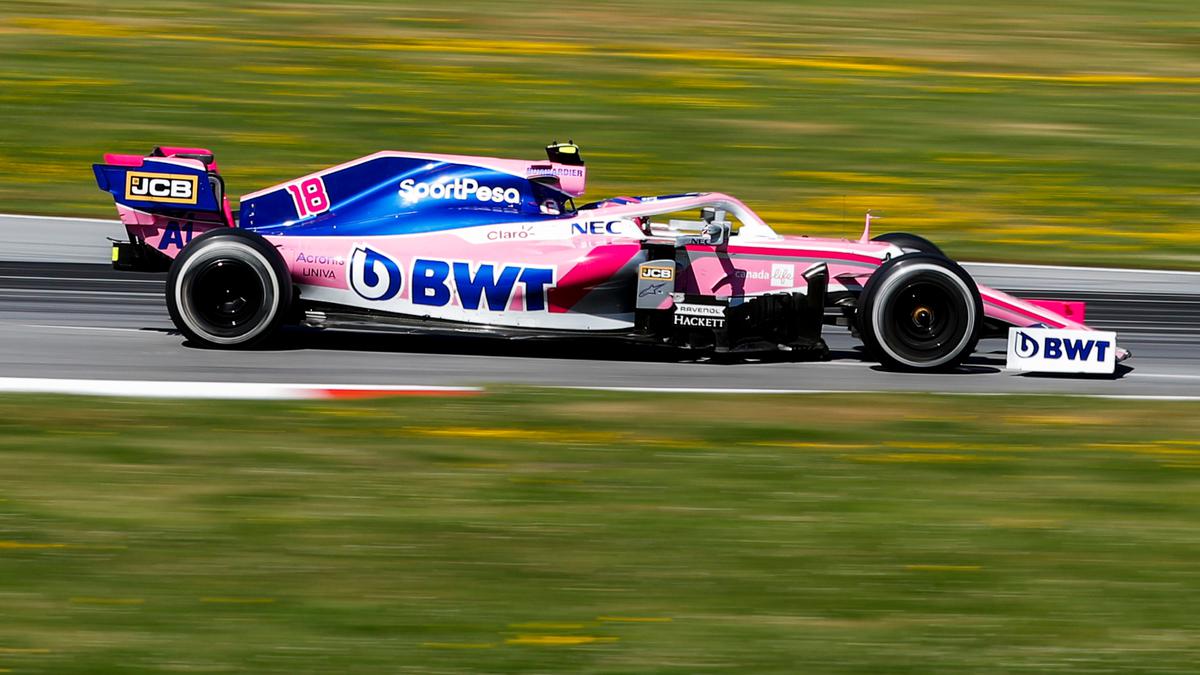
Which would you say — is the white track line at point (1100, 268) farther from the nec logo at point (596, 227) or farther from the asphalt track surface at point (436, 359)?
the nec logo at point (596, 227)

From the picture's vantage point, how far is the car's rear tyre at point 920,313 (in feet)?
31.6

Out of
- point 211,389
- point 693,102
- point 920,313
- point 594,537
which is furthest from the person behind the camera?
point 693,102

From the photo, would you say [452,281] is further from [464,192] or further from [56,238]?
[56,238]

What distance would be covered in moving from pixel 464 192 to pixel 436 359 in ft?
3.71

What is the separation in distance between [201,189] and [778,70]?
1217 cm

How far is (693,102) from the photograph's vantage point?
1925 cm

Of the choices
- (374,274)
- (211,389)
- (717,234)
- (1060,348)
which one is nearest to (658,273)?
(717,234)

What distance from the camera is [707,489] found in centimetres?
730

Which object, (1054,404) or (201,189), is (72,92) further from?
(1054,404)

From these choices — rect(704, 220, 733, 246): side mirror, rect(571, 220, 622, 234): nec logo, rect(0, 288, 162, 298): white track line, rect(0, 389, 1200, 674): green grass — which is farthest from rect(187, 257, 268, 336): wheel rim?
rect(704, 220, 733, 246): side mirror

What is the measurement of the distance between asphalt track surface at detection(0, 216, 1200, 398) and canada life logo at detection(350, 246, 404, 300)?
1.60 feet

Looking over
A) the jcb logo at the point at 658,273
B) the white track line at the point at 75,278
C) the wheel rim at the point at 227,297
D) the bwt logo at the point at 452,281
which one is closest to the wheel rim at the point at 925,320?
the jcb logo at the point at 658,273

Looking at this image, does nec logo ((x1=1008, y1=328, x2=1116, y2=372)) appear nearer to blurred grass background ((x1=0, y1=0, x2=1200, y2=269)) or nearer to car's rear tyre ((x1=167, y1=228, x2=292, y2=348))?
blurred grass background ((x1=0, y1=0, x2=1200, y2=269))

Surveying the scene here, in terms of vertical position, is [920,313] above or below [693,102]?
below
